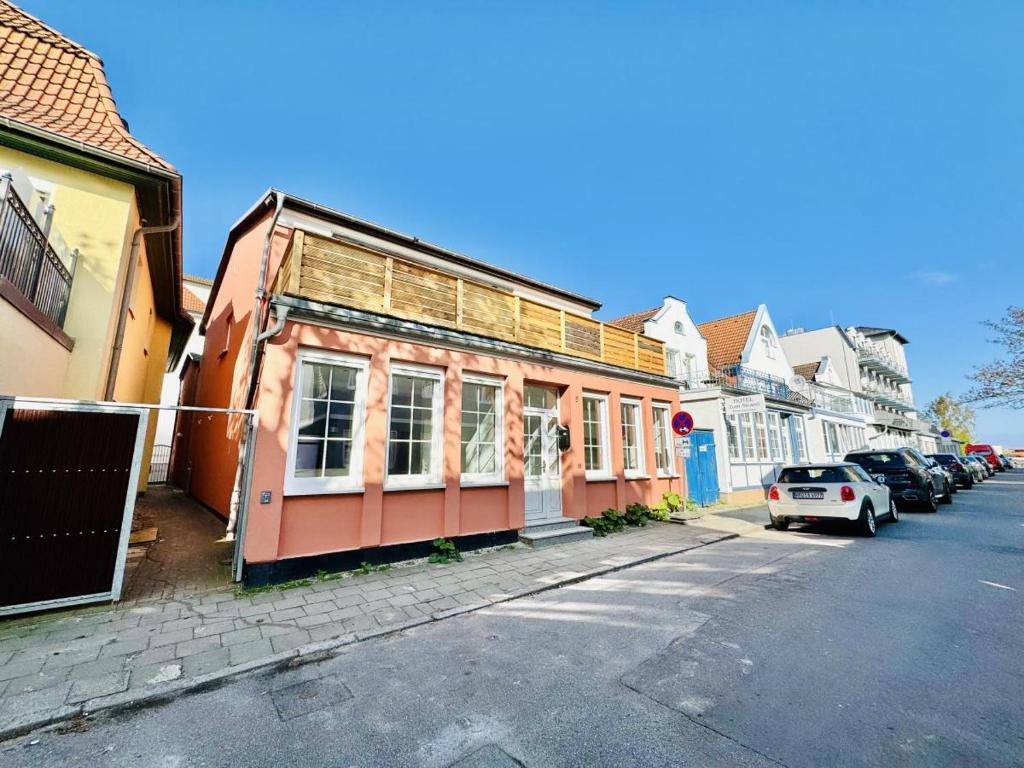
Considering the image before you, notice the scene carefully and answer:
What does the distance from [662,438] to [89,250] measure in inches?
499

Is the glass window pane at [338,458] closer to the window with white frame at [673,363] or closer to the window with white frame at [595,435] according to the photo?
the window with white frame at [595,435]

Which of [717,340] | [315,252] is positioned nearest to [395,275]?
[315,252]

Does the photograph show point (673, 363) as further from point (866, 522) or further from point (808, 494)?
point (866, 522)

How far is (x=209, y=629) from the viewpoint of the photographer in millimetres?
4188

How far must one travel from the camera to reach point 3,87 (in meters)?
6.61

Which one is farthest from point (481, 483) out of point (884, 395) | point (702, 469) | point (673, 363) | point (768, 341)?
point (884, 395)

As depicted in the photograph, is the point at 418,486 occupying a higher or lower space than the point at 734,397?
lower

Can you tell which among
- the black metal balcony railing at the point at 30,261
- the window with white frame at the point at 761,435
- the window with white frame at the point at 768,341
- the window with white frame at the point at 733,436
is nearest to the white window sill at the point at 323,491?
→ the black metal balcony railing at the point at 30,261

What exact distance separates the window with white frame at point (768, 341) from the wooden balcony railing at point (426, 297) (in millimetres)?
15541

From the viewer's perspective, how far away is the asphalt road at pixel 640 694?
2426 millimetres

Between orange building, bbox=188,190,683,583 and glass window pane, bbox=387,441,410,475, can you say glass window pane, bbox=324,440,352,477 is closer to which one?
orange building, bbox=188,190,683,583

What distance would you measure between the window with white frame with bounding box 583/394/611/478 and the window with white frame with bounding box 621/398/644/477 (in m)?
0.90

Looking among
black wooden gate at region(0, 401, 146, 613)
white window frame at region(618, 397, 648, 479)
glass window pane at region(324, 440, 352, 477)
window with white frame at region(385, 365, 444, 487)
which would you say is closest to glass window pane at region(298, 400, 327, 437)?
glass window pane at region(324, 440, 352, 477)

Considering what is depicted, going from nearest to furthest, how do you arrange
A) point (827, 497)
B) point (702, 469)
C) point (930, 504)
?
point (827, 497)
point (930, 504)
point (702, 469)
